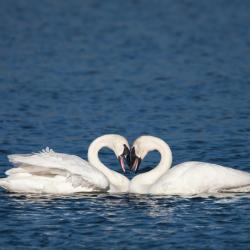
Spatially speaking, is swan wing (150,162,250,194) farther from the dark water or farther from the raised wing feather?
the raised wing feather

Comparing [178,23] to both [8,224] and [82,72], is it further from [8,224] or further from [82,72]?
[8,224]

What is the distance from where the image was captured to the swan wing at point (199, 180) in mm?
16328

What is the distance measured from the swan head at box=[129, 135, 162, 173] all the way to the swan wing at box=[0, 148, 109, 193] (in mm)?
773

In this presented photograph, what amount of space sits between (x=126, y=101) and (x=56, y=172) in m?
9.33

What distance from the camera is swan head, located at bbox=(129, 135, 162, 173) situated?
1712 centimetres

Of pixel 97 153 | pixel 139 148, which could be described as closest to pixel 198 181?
pixel 139 148

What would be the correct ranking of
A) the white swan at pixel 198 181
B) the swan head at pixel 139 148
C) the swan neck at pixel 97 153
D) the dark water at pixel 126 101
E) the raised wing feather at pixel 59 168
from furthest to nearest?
the swan neck at pixel 97 153 → the swan head at pixel 139 148 → the white swan at pixel 198 181 → the raised wing feather at pixel 59 168 → the dark water at pixel 126 101

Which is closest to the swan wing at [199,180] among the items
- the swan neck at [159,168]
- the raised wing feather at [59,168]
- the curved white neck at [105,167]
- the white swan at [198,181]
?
the white swan at [198,181]

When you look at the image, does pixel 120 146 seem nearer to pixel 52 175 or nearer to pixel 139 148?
pixel 139 148

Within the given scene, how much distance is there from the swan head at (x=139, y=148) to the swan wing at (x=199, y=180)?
2.57 ft

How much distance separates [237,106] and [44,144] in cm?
568

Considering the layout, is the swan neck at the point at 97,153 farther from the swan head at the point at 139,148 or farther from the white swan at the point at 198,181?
the white swan at the point at 198,181

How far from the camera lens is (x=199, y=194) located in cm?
1638

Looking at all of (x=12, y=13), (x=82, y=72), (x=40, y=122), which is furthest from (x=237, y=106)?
(x=12, y=13)
